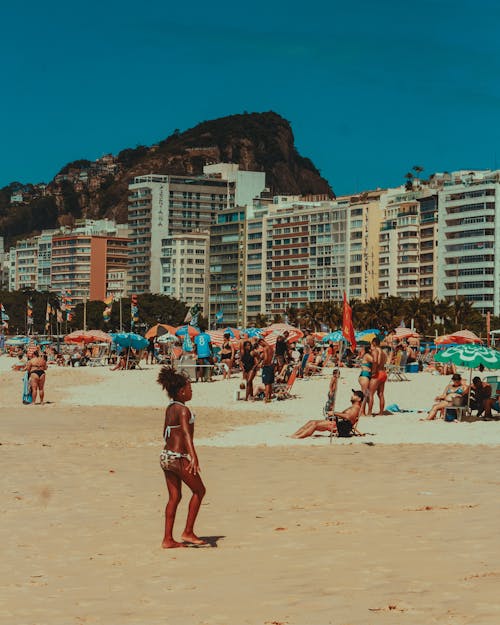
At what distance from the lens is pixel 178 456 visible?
9234 millimetres

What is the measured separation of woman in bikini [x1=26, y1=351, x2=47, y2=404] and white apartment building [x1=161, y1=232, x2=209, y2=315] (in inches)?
6432

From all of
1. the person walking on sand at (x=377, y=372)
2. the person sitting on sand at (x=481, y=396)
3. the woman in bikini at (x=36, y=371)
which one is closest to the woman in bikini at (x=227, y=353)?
the woman in bikini at (x=36, y=371)

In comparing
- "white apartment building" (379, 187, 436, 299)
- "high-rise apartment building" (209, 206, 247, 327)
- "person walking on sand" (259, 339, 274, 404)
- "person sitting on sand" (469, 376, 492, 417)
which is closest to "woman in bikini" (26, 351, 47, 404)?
"person walking on sand" (259, 339, 274, 404)

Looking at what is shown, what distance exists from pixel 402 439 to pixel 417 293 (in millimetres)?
130494

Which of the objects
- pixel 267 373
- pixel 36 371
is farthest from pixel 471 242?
pixel 36 371

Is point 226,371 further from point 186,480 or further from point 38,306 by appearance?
point 38,306

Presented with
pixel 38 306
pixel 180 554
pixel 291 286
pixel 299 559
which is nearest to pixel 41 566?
pixel 180 554

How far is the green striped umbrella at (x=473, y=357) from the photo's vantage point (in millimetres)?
20891

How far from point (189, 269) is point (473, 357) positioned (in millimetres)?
174933

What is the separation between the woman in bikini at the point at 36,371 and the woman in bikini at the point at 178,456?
18929 millimetres

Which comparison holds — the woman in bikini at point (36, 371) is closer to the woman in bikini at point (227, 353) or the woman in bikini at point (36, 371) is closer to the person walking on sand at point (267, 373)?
the person walking on sand at point (267, 373)

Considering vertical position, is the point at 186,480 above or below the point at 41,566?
above

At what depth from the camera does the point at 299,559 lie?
859 cm

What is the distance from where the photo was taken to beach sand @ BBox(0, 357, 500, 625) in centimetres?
702
